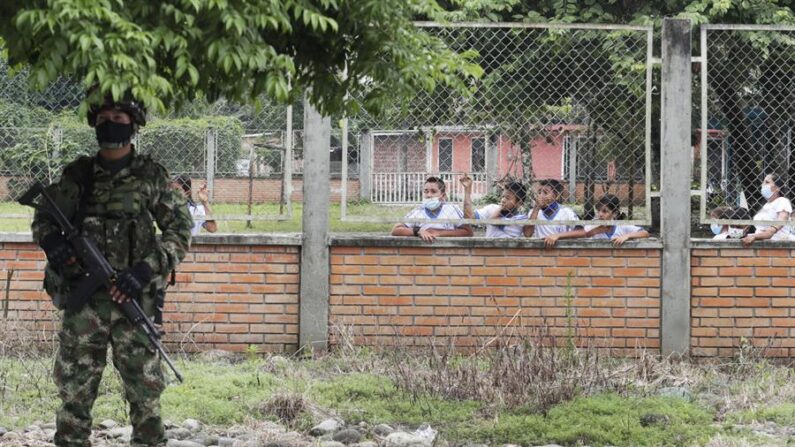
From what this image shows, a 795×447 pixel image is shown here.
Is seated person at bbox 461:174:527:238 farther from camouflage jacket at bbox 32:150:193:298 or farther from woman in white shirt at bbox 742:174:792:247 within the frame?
camouflage jacket at bbox 32:150:193:298

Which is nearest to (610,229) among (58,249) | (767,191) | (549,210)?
(549,210)

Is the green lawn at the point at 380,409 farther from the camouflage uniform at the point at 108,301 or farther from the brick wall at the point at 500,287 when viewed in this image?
the camouflage uniform at the point at 108,301

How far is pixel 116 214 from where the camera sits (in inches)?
222

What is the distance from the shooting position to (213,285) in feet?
29.3

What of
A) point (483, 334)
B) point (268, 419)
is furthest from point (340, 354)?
point (268, 419)

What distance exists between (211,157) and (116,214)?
10.7ft

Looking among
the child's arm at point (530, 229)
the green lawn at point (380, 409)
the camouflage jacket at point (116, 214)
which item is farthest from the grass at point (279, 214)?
the camouflage jacket at point (116, 214)

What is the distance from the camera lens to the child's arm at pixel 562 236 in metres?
8.83

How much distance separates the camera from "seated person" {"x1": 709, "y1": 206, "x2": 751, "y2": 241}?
8.84 metres

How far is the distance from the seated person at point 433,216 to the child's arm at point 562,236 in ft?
1.98

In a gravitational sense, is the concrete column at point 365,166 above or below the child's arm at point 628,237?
above

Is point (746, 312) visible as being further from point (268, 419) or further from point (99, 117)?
point (99, 117)

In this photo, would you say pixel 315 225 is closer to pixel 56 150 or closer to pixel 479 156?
pixel 479 156

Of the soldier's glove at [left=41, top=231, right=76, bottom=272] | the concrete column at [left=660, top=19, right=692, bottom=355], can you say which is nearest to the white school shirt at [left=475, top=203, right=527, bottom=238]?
the concrete column at [left=660, top=19, right=692, bottom=355]
